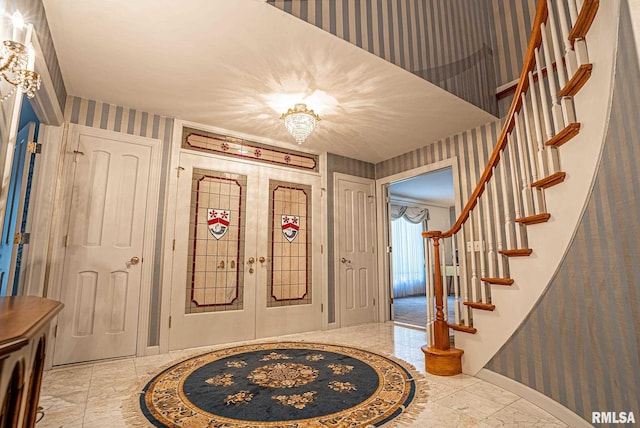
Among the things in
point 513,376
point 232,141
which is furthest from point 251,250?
point 513,376

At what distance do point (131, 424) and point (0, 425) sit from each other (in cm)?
128

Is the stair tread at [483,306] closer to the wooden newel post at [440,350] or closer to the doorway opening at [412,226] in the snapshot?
the wooden newel post at [440,350]

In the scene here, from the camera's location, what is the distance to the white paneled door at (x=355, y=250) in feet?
15.1

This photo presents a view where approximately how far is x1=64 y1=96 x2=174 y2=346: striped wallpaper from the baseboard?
312 centimetres

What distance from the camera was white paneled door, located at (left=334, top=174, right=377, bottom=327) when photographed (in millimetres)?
4598

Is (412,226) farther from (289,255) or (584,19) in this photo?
(584,19)

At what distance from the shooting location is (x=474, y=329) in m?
2.52

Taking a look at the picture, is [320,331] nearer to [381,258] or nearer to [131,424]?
[381,258]

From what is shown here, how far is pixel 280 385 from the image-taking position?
7.79ft

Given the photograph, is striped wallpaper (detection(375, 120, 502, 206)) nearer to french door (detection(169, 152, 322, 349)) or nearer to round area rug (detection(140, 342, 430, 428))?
french door (detection(169, 152, 322, 349))

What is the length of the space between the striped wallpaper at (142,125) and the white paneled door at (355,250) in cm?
233

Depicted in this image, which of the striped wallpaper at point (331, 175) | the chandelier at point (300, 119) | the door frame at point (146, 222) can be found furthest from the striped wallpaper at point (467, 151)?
the door frame at point (146, 222)

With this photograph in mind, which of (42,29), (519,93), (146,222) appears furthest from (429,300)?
(42,29)

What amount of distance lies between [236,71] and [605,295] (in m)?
2.98
